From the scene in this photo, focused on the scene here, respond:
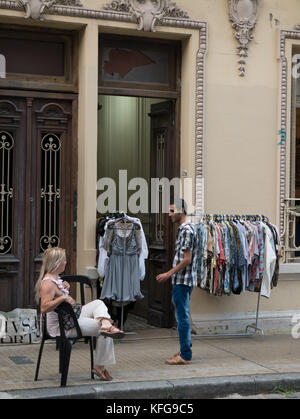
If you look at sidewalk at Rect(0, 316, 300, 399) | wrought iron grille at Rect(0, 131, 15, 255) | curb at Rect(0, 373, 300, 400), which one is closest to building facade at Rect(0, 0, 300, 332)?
wrought iron grille at Rect(0, 131, 15, 255)

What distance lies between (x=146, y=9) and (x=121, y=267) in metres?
3.57

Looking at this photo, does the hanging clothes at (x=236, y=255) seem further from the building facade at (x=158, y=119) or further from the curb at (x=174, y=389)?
the curb at (x=174, y=389)

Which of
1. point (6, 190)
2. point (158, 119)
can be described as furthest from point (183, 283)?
point (158, 119)

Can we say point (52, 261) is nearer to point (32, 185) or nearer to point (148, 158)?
point (32, 185)

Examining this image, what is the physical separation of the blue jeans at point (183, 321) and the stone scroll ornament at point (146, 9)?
390 cm

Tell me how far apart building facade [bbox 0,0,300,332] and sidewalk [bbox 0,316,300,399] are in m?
1.03

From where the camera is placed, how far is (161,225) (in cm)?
1103

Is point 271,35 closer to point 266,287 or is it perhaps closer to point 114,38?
point 114,38

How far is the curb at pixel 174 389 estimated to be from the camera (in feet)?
22.9

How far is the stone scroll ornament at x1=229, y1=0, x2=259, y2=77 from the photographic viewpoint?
10680 millimetres

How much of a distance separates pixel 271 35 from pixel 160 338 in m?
4.72

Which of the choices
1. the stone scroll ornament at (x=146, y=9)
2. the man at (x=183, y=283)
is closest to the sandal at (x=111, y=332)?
the man at (x=183, y=283)

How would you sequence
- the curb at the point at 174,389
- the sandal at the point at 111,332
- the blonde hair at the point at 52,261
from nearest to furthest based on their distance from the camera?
the curb at the point at 174,389 → the sandal at the point at 111,332 → the blonde hair at the point at 52,261

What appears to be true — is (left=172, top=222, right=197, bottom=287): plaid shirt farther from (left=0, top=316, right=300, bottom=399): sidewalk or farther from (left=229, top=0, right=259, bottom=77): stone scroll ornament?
(left=229, top=0, right=259, bottom=77): stone scroll ornament
